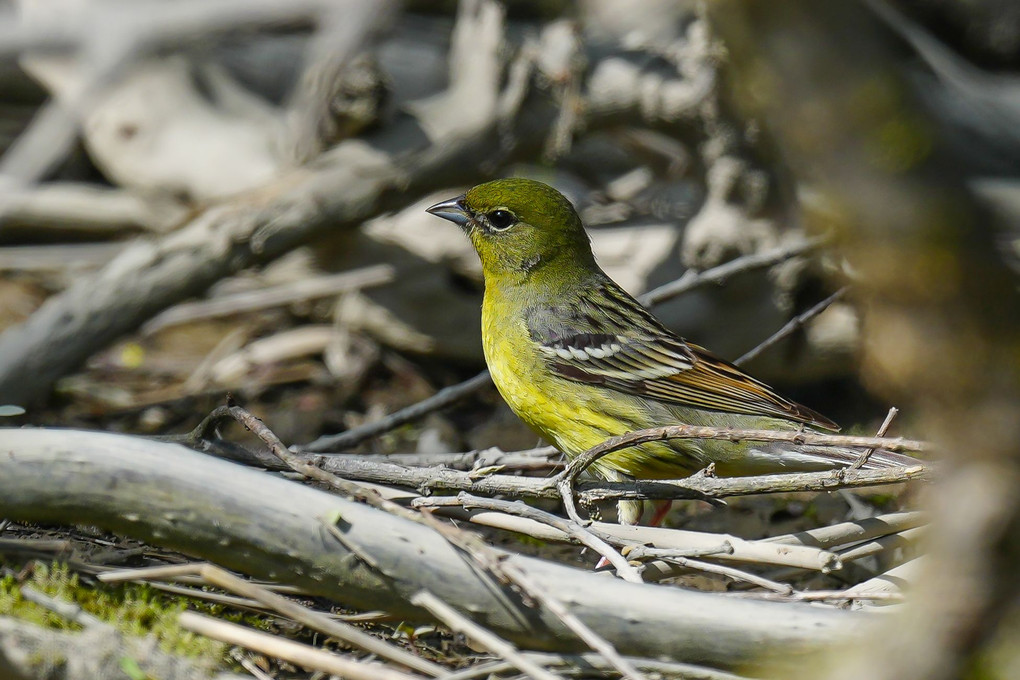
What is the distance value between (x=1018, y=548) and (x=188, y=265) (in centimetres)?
534

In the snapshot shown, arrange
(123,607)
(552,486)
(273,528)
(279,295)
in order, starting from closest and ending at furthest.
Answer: (273,528), (123,607), (552,486), (279,295)

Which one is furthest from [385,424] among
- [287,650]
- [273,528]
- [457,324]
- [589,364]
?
[457,324]

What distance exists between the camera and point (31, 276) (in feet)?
26.3

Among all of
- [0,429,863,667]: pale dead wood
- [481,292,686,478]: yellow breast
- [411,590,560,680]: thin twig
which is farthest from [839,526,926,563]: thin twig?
[411,590,560,680]: thin twig

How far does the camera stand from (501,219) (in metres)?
5.23

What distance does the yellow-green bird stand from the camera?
448 cm

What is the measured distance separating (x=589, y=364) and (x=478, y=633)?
7.09 feet

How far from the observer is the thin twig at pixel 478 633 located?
8.94 feet

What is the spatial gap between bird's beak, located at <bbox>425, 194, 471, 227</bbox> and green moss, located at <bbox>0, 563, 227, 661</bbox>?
252cm

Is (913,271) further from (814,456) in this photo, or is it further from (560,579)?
(814,456)

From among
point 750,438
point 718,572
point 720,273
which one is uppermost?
point 750,438

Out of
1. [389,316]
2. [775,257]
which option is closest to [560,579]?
[775,257]

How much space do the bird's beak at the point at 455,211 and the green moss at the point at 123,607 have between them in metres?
2.52

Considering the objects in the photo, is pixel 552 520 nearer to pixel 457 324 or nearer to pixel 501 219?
pixel 501 219
